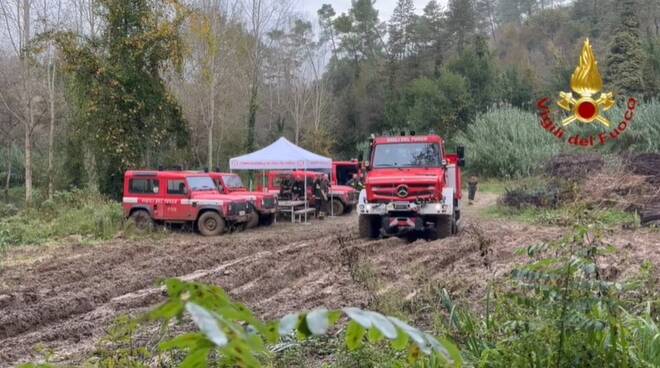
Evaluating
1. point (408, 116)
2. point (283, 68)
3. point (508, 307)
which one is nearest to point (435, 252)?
point (508, 307)

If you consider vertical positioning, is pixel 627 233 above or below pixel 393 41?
below

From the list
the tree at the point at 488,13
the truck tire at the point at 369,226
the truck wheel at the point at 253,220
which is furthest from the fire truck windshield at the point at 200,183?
the tree at the point at 488,13

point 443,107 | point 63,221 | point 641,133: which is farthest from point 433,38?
point 63,221

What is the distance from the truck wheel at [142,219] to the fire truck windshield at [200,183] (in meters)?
1.30

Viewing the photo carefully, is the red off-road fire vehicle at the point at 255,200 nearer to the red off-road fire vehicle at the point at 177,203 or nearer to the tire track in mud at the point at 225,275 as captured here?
the red off-road fire vehicle at the point at 177,203

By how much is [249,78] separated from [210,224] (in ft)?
64.0

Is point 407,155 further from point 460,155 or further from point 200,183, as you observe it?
point 200,183

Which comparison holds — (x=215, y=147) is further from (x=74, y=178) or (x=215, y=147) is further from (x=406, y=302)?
(x=406, y=302)

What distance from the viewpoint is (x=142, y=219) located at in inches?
613

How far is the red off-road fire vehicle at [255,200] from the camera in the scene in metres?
16.4

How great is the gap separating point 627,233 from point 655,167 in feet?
19.8

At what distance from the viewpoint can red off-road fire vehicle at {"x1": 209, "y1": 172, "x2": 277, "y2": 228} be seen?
1641cm

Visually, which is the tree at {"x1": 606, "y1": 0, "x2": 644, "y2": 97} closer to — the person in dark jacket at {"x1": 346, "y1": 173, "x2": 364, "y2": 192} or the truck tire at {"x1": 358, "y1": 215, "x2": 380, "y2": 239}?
the person in dark jacket at {"x1": 346, "y1": 173, "x2": 364, "y2": 192}

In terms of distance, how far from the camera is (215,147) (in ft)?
109
